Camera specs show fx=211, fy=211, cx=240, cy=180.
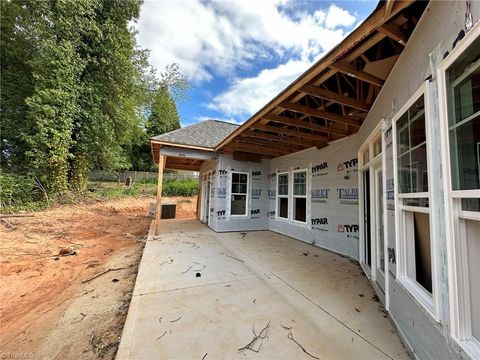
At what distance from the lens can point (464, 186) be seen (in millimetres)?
→ 1170

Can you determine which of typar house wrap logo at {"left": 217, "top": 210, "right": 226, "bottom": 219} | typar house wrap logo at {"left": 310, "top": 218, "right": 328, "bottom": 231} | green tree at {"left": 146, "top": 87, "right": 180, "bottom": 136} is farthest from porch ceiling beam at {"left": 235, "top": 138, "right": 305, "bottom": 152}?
green tree at {"left": 146, "top": 87, "right": 180, "bottom": 136}

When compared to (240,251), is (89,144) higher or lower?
higher

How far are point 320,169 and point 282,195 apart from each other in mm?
1796

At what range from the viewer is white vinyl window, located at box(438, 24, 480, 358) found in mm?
1109

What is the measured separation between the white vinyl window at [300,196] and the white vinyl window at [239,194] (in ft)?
5.76

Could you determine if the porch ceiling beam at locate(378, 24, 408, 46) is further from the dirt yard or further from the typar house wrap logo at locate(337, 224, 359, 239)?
the dirt yard

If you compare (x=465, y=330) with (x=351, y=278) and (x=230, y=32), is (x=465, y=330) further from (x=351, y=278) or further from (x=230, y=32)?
(x=230, y=32)

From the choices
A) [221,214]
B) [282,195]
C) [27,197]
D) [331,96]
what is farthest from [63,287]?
[27,197]

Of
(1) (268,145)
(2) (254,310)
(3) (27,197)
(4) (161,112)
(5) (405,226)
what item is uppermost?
(4) (161,112)

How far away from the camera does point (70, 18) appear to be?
9.71 meters

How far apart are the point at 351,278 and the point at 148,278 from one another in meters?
3.15

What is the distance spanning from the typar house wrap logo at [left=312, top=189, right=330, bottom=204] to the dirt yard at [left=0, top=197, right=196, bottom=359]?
4406 mm

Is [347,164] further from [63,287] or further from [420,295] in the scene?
[63,287]

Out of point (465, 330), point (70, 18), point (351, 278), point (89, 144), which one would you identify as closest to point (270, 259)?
point (351, 278)
